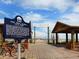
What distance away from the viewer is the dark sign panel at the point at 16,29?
30.7ft

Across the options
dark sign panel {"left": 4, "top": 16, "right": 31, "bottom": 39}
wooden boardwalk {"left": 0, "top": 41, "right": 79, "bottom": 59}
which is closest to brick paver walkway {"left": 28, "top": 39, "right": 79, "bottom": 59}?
wooden boardwalk {"left": 0, "top": 41, "right": 79, "bottom": 59}

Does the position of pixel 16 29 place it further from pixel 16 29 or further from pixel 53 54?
pixel 53 54

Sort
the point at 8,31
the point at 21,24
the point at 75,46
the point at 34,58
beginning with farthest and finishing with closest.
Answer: the point at 75,46
the point at 34,58
the point at 21,24
the point at 8,31

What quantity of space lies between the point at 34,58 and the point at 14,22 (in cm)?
809

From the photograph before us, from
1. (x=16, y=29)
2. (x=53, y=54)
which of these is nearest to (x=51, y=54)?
(x=53, y=54)

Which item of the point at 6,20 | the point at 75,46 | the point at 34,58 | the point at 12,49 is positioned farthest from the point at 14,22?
the point at 75,46

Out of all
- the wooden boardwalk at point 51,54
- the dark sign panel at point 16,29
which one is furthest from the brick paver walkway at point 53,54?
the dark sign panel at point 16,29

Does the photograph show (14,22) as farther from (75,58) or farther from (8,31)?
(75,58)

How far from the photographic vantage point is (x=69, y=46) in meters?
29.0

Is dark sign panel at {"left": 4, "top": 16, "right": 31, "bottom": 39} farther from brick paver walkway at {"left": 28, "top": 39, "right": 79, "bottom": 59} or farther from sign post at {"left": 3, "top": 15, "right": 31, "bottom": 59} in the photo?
brick paver walkway at {"left": 28, "top": 39, "right": 79, "bottom": 59}

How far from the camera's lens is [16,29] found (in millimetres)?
9695

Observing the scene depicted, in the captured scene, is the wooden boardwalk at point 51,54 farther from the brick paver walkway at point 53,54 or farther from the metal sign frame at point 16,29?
the metal sign frame at point 16,29

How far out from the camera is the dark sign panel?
30.7 feet

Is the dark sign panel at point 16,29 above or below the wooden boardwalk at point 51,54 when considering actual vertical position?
above
